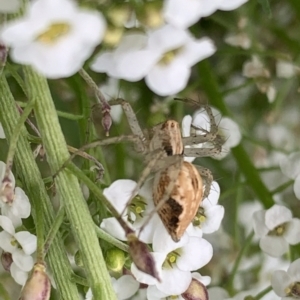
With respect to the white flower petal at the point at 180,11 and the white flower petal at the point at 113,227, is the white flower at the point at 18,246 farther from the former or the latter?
the white flower petal at the point at 180,11

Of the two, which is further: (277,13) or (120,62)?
(277,13)

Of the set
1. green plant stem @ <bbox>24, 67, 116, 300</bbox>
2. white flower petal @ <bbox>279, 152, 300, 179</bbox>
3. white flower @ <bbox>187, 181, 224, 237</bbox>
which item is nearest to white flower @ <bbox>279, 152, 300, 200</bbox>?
white flower petal @ <bbox>279, 152, 300, 179</bbox>

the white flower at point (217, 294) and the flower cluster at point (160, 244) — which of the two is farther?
the white flower at point (217, 294)

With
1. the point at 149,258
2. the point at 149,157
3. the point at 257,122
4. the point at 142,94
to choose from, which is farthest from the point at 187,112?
the point at 149,258

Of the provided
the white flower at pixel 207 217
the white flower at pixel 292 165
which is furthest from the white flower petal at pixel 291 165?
the white flower at pixel 207 217

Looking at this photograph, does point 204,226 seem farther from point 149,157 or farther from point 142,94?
point 142,94

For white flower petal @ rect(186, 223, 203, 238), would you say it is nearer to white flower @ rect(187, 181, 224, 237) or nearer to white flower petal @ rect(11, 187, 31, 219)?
white flower @ rect(187, 181, 224, 237)

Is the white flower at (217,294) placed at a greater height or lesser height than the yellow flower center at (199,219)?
lesser
